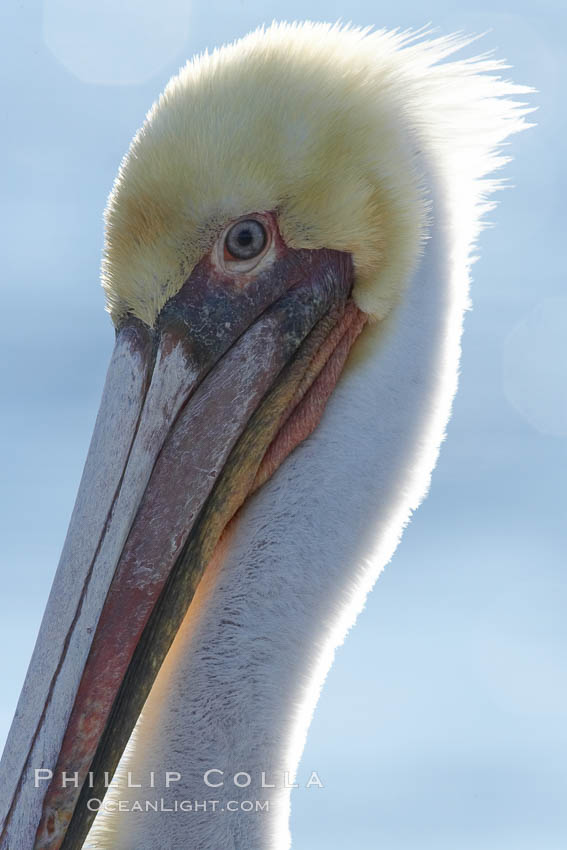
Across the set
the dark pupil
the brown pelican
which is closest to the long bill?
the brown pelican

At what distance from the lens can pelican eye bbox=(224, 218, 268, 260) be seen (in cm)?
306

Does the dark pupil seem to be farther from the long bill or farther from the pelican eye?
the long bill

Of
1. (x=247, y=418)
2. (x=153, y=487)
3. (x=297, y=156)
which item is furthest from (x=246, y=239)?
(x=153, y=487)

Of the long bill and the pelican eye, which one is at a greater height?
the pelican eye

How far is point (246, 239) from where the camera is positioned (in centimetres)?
307

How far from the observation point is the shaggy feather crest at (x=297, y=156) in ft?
9.91

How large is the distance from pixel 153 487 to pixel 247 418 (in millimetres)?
365

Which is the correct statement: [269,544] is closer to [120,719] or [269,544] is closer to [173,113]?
[120,719]

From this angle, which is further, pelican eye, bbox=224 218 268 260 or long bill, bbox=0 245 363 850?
pelican eye, bbox=224 218 268 260

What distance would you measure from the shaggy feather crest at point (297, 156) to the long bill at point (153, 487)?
104 millimetres

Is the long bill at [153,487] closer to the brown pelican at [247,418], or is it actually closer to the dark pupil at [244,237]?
the brown pelican at [247,418]

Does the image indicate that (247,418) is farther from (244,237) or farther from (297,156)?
(297,156)

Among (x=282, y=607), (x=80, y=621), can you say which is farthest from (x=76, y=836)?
(x=282, y=607)

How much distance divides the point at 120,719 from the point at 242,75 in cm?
196
